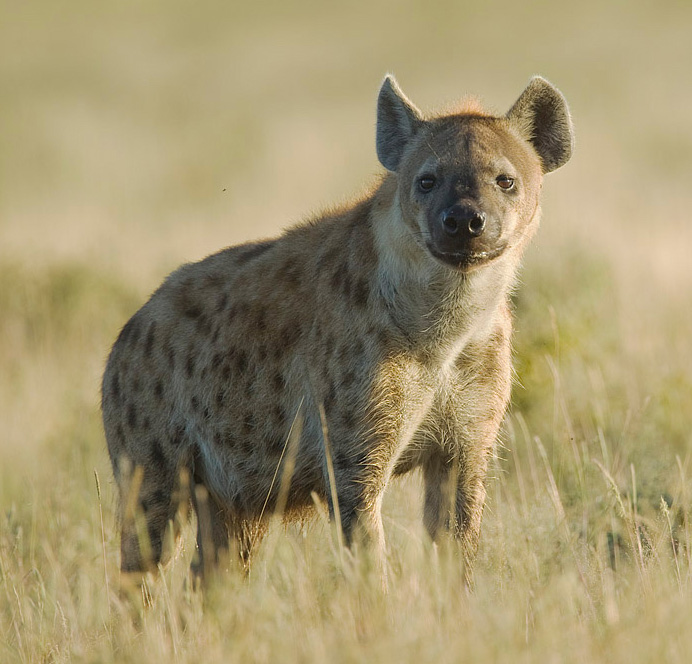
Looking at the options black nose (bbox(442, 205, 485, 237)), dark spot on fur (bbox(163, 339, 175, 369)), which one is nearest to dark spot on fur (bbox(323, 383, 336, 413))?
black nose (bbox(442, 205, 485, 237))

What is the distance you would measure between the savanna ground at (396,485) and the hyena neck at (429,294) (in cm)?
61

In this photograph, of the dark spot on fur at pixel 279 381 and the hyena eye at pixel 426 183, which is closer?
the hyena eye at pixel 426 183

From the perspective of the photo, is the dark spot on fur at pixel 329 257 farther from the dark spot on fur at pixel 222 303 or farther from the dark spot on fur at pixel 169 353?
the dark spot on fur at pixel 169 353

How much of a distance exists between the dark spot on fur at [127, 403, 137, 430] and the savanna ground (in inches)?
19.3

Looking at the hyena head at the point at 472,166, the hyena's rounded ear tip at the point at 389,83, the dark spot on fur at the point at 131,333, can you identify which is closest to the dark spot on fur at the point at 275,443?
the dark spot on fur at the point at 131,333

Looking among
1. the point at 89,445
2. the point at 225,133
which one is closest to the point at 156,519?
the point at 89,445

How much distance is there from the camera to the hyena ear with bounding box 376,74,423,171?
4.21 metres

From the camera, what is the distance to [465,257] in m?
3.75

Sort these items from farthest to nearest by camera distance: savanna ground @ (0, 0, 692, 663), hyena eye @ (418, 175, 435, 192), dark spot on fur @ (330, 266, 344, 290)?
dark spot on fur @ (330, 266, 344, 290)
hyena eye @ (418, 175, 435, 192)
savanna ground @ (0, 0, 692, 663)

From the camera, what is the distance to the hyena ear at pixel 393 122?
166 inches

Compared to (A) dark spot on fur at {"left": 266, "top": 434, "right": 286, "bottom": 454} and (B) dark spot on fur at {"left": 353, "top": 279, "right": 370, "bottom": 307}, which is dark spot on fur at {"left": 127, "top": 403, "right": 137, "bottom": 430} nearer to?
(A) dark spot on fur at {"left": 266, "top": 434, "right": 286, "bottom": 454}

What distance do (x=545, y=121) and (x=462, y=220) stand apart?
0.76m

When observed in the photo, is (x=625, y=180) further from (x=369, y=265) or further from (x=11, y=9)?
(x=11, y=9)

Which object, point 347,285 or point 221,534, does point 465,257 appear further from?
point 221,534
